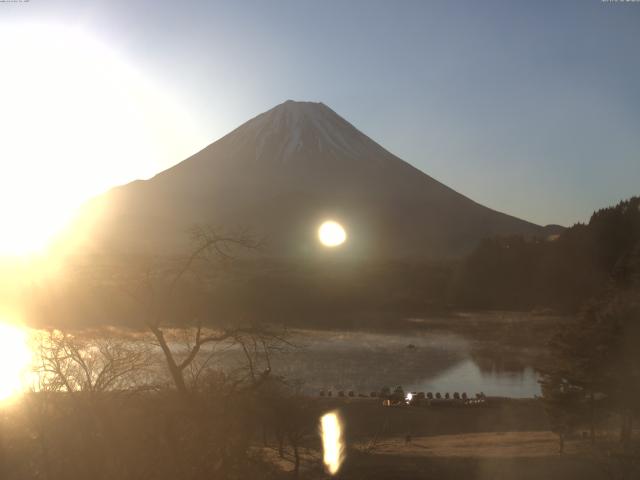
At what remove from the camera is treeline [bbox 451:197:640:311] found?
44.5m

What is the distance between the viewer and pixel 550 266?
49.7 m

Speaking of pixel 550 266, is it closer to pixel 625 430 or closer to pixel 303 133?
pixel 625 430

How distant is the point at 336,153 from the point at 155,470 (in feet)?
399

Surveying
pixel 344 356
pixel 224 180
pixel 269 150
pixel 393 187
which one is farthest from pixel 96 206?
pixel 344 356

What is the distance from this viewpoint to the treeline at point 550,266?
1751 inches

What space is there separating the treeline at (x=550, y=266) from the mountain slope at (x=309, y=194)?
140ft

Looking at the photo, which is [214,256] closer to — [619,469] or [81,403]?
[81,403]

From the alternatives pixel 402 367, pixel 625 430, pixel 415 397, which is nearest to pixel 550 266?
pixel 402 367

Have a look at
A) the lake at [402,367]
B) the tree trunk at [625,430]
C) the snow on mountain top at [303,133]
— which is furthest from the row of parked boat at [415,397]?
the snow on mountain top at [303,133]

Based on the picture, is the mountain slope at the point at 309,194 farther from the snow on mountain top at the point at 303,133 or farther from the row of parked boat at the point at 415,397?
the row of parked boat at the point at 415,397

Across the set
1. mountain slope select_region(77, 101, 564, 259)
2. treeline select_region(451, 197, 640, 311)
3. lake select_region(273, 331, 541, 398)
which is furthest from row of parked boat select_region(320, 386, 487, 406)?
mountain slope select_region(77, 101, 564, 259)

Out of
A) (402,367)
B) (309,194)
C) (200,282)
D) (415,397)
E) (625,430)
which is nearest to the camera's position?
(200,282)

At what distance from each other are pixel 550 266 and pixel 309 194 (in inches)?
2769

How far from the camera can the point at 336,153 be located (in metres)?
126
